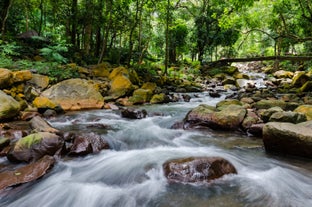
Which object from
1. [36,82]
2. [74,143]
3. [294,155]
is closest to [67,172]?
[74,143]

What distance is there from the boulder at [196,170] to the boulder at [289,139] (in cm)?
138

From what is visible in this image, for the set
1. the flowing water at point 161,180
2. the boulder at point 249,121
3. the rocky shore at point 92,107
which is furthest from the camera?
the boulder at point 249,121

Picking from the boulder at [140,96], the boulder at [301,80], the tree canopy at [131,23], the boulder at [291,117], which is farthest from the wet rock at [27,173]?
the boulder at [301,80]

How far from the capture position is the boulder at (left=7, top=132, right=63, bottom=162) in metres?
3.95

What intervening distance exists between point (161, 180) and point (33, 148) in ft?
7.16

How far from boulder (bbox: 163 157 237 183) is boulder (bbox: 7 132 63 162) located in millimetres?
2037

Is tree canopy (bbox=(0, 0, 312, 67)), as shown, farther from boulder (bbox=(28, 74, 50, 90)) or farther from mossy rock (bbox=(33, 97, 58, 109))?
mossy rock (bbox=(33, 97, 58, 109))

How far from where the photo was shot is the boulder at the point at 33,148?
3.95 m

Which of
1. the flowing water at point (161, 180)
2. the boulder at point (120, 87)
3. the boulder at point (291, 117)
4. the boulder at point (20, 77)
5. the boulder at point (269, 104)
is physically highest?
the boulder at point (20, 77)

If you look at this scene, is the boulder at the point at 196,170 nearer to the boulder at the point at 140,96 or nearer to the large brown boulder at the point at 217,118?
the large brown boulder at the point at 217,118

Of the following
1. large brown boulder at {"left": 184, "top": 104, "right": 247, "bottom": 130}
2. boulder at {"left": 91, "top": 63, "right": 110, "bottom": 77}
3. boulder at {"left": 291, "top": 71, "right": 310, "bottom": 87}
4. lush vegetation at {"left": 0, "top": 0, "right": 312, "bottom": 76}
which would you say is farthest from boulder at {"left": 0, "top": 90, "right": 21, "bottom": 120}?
boulder at {"left": 291, "top": 71, "right": 310, "bottom": 87}

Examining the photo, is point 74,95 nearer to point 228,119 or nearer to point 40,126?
point 40,126

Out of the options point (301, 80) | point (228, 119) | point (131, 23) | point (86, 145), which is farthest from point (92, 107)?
point (301, 80)

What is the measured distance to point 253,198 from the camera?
3.20m
